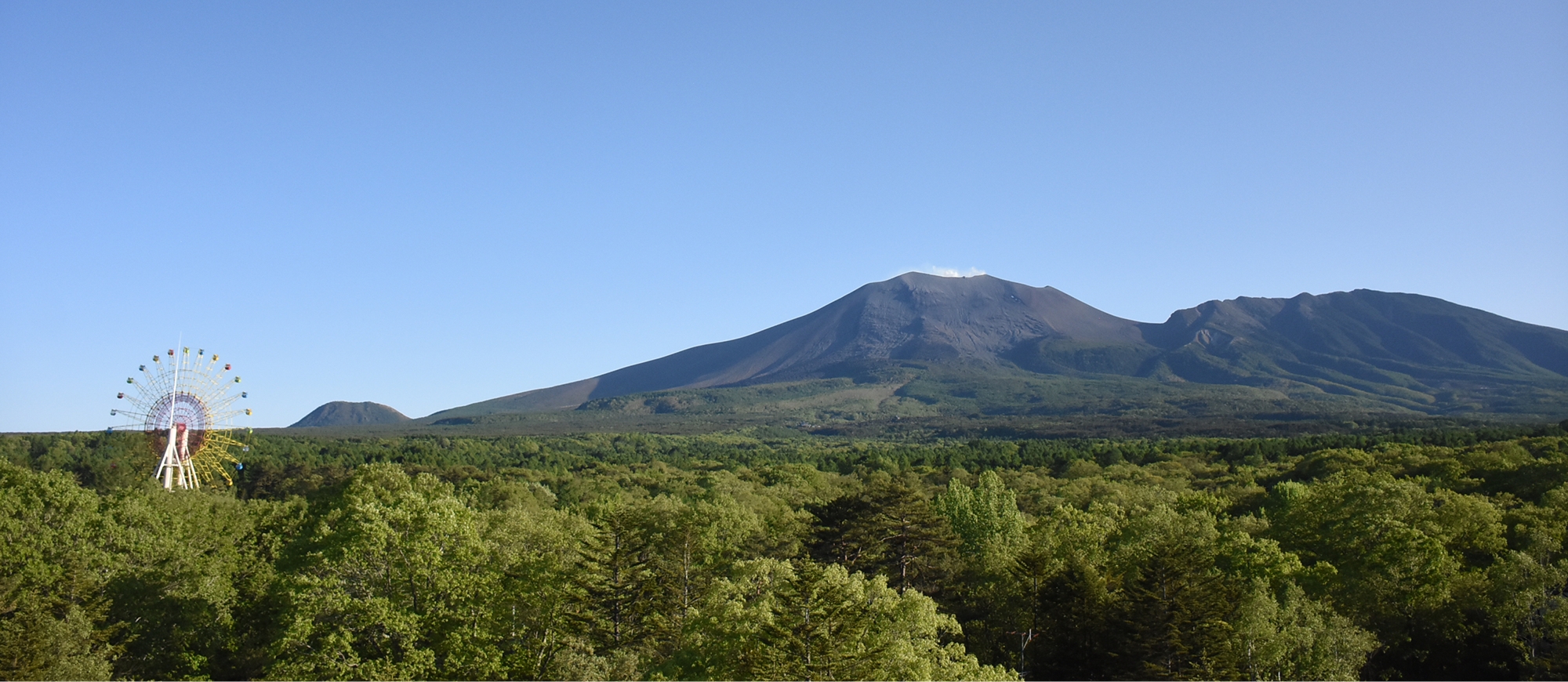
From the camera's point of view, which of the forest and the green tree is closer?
the forest

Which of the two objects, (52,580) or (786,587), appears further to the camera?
(52,580)

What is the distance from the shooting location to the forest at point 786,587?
28906 mm

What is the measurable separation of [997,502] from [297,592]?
145ft

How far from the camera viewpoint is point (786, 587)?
31.7 meters

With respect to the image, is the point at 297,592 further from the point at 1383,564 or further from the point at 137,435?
the point at 137,435

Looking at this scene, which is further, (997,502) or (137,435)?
(137,435)

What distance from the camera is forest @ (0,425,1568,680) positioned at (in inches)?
1138

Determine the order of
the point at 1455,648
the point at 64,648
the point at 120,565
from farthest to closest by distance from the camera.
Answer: the point at 120,565 < the point at 1455,648 < the point at 64,648

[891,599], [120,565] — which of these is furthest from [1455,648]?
[120,565]

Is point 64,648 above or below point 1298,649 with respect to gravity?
above

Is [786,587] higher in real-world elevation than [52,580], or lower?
lower

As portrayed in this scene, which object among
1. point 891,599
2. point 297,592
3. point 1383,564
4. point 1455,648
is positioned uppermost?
point 297,592

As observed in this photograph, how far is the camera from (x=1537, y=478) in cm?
6144

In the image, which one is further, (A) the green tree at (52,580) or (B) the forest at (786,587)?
(A) the green tree at (52,580)
